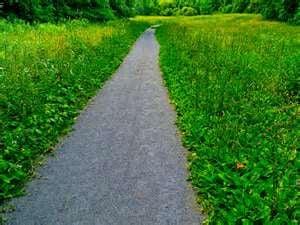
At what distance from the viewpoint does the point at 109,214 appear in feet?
19.4

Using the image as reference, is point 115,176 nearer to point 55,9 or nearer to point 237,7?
point 55,9

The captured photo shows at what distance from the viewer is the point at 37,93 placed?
10375 mm

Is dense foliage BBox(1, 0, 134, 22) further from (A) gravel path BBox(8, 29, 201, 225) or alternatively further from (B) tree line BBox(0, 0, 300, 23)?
(A) gravel path BBox(8, 29, 201, 225)

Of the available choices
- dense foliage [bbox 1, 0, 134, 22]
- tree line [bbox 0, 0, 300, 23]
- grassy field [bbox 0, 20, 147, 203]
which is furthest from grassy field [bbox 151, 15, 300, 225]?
tree line [bbox 0, 0, 300, 23]

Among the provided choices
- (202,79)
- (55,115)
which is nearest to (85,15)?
(202,79)

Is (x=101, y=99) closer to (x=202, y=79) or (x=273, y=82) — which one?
(x=202, y=79)

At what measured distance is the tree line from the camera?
30938mm

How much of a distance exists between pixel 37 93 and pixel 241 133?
500cm

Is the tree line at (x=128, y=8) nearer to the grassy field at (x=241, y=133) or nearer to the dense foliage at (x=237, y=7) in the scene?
the dense foliage at (x=237, y=7)

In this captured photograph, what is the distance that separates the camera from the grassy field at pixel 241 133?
235 inches

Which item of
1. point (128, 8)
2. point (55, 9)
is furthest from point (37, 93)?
point (128, 8)

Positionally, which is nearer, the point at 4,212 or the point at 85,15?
the point at 4,212

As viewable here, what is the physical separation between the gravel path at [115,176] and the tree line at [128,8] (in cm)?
2221

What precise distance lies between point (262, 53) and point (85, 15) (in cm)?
2532
